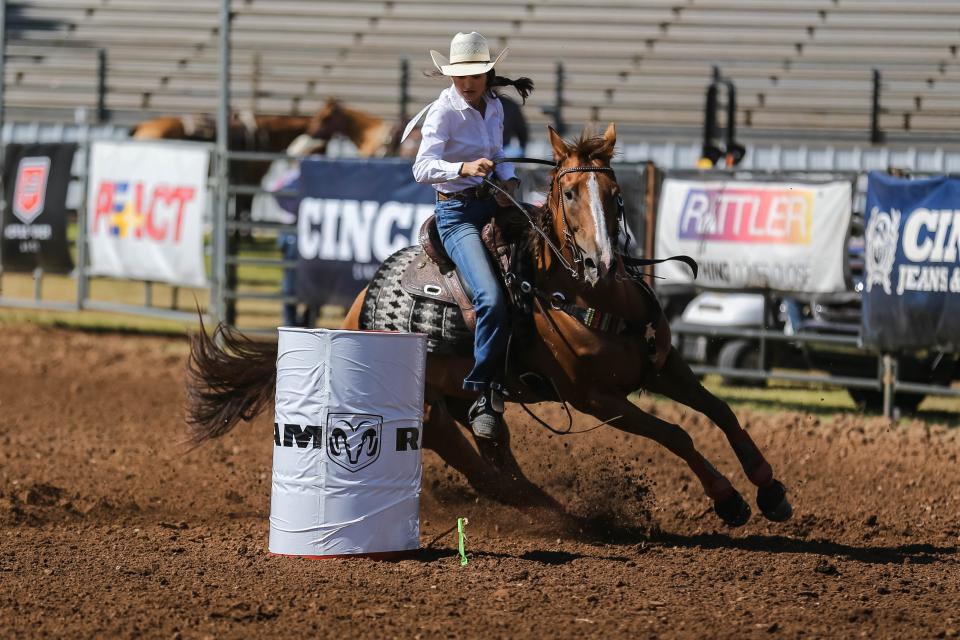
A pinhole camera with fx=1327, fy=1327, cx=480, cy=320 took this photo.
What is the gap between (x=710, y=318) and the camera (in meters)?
11.6

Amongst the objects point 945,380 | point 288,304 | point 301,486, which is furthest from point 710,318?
point 301,486

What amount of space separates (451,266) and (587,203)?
3.54 ft

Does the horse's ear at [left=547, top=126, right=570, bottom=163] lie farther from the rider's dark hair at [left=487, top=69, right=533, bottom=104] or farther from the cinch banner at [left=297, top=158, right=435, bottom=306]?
the cinch banner at [left=297, top=158, right=435, bottom=306]

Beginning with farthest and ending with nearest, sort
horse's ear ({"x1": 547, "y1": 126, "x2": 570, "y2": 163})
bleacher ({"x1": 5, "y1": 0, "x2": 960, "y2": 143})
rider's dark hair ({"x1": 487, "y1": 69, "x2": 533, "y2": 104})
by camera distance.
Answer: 1. bleacher ({"x1": 5, "y1": 0, "x2": 960, "y2": 143})
2. rider's dark hair ({"x1": 487, "y1": 69, "x2": 533, "y2": 104})
3. horse's ear ({"x1": 547, "y1": 126, "x2": 570, "y2": 163})

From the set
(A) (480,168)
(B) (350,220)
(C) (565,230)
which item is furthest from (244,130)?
(C) (565,230)

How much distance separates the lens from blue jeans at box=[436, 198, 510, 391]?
6.30 m

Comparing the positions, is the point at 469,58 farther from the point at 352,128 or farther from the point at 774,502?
the point at 352,128

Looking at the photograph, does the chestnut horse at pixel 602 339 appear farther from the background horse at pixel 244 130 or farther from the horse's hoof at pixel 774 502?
the background horse at pixel 244 130

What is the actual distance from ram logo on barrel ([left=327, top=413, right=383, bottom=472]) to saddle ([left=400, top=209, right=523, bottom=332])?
978 mm

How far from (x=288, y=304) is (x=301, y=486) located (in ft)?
26.1

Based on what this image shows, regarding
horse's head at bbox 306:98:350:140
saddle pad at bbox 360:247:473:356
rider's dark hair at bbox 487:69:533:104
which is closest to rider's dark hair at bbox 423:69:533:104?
rider's dark hair at bbox 487:69:533:104

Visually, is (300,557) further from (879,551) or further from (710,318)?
A: (710,318)

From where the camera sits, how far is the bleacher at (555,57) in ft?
63.1

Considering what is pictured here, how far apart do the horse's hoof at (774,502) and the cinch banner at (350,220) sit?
6.31 m
